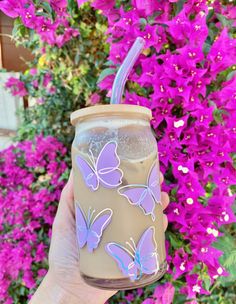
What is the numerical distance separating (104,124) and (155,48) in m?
0.36

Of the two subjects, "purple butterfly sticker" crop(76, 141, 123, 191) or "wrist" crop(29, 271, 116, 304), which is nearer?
"purple butterfly sticker" crop(76, 141, 123, 191)

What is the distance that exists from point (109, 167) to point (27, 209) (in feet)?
3.39

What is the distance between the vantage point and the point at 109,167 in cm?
74

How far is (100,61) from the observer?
1.63m

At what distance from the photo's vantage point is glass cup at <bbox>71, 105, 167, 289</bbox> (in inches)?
29.1

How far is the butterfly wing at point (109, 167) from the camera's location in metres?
0.74

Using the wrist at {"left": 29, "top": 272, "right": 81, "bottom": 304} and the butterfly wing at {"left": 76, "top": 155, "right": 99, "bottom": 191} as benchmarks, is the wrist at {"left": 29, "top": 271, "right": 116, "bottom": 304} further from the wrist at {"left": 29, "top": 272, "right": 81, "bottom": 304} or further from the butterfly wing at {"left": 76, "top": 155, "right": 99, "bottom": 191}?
the butterfly wing at {"left": 76, "top": 155, "right": 99, "bottom": 191}

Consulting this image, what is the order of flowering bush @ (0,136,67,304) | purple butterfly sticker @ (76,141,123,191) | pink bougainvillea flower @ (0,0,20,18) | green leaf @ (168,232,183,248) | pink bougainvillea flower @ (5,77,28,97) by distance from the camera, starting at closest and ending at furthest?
purple butterfly sticker @ (76,141,123,191) < pink bougainvillea flower @ (0,0,20,18) < green leaf @ (168,232,183,248) < flowering bush @ (0,136,67,304) < pink bougainvillea flower @ (5,77,28,97)

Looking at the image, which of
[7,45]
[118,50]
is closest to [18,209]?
[118,50]

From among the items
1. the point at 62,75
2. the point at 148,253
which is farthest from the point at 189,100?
the point at 62,75

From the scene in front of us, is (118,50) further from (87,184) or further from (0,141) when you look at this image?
(0,141)

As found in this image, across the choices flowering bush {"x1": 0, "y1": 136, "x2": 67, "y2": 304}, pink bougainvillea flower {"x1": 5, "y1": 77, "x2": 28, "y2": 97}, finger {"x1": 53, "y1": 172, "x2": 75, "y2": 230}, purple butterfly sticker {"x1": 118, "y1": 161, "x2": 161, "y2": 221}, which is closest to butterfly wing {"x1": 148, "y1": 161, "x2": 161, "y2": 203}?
purple butterfly sticker {"x1": 118, "y1": 161, "x2": 161, "y2": 221}

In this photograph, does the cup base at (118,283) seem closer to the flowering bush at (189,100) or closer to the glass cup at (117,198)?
the glass cup at (117,198)

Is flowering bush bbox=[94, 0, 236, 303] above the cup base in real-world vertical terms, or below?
above
